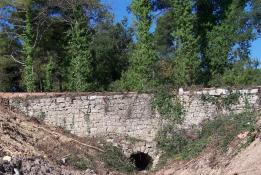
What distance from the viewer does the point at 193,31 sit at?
26.1 m

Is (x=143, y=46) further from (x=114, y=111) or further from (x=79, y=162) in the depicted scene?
(x=79, y=162)

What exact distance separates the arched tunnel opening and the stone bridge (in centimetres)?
13

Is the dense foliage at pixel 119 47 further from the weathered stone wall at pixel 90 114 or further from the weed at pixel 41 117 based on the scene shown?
the weed at pixel 41 117

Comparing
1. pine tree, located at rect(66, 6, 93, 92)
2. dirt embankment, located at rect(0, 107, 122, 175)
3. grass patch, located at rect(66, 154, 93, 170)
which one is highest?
pine tree, located at rect(66, 6, 93, 92)

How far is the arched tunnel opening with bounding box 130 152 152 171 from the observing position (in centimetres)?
1906

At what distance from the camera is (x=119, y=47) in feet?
112

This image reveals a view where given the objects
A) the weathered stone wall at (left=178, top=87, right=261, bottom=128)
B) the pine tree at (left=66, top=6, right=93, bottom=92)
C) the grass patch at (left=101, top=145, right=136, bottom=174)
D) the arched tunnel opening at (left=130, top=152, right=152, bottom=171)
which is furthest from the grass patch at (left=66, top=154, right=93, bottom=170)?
the pine tree at (left=66, top=6, right=93, bottom=92)

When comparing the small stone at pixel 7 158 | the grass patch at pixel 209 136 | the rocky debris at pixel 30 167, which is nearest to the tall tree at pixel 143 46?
the grass patch at pixel 209 136

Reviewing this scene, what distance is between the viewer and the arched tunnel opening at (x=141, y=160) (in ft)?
62.5

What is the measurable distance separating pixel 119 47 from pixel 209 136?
17.5m

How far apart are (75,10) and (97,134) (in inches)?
372

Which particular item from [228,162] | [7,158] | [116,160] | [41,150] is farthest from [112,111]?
[228,162]

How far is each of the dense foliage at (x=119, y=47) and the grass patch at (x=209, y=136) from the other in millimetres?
3330

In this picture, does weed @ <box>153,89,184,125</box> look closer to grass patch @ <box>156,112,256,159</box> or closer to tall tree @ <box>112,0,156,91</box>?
grass patch @ <box>156,112,256,159</box>
